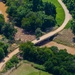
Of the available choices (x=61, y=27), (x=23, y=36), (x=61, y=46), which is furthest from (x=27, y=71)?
(x=61, y=27)

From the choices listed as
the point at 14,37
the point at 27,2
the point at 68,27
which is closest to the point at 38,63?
the point at 14,37

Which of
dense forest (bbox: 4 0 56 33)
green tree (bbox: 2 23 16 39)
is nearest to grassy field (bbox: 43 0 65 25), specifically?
dense forest (bbox: 4 0 56 33)

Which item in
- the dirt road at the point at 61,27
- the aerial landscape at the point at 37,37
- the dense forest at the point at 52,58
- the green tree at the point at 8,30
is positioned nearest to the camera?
the dense forest at the point at 52,58

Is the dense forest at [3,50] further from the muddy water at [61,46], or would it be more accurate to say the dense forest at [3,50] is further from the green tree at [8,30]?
the muddy water at [61,46]

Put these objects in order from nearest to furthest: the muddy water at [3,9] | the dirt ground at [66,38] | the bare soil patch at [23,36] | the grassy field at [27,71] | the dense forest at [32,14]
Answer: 1. the grassy field at [27,71]
2. the bare soil patch at [23,36]
3. the dirt ground at [66,38]
4. the dense forest at [32,14]
5. the muddy water at [3,9]

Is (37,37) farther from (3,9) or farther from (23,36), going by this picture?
(3,9)

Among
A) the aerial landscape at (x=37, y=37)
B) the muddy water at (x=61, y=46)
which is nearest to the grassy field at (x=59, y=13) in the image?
the aerial landscape at (x=37, y=37)

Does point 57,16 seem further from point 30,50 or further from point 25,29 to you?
point 30,50

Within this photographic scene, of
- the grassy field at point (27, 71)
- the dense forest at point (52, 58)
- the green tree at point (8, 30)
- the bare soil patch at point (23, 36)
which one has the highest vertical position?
the green tree at point (8, 30)
